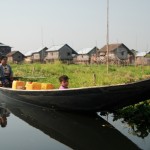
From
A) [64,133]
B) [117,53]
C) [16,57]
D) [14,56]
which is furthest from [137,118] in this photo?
[16,57]

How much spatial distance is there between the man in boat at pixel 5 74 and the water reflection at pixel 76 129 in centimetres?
155

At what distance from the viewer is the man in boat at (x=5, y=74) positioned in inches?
390

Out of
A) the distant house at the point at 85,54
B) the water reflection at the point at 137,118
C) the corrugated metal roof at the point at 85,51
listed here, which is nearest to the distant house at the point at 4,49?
the distant house at the point at 85,54

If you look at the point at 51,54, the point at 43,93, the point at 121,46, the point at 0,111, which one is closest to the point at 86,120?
the point at 43,93

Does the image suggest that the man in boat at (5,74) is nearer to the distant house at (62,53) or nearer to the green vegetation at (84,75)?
the green vegetation at (84,75)

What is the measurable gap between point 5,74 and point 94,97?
184 inches

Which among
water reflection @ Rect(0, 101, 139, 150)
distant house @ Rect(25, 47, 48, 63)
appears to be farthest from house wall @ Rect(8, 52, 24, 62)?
water reflection @ Rect(0, 101, 139, 150)

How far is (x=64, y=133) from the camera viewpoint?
648cm

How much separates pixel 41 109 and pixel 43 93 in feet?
4.03

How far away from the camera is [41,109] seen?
8.75 m

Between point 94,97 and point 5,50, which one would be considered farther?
point 5,50

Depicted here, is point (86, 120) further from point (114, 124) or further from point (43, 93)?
point (43, 93)

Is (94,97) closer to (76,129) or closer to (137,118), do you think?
(76,129)

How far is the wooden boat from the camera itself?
620cm
